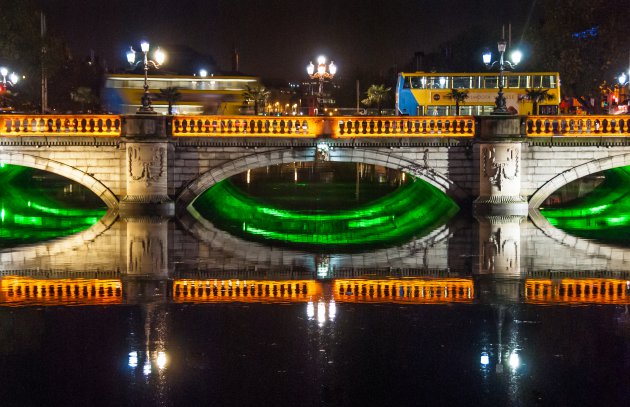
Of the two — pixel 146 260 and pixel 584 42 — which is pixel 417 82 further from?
pixel 146 260

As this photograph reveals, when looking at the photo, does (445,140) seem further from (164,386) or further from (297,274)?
(164,386)

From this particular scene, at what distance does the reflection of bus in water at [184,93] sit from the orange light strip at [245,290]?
39.4 meters

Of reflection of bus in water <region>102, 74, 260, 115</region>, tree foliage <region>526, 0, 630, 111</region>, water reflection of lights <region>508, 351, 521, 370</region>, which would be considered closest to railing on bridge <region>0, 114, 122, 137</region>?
water reflection of lights <region>508, 351, 521, 370</region>

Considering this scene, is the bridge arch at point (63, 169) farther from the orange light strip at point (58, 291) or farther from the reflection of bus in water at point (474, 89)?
the reflection of bus in water at point (474, 89)

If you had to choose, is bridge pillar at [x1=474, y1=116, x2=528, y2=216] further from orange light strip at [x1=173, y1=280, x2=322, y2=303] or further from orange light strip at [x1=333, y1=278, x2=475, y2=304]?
orange light strip at [x1=173, y1=280, x2=322, y2=303]

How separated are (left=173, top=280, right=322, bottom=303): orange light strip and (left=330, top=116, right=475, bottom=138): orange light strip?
48.6 feet

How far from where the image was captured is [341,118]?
103 ft

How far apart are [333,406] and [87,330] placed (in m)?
4.88

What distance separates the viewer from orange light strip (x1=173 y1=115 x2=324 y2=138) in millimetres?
31359

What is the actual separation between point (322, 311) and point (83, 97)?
88.8 meters

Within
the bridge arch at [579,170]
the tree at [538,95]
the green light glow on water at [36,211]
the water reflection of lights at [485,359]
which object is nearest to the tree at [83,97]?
the green light glow on water at [36,211]

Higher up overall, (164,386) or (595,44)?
(595,44)

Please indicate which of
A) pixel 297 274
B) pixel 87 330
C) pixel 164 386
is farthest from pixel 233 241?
pixel 164 386

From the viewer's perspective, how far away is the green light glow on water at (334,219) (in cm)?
2577
